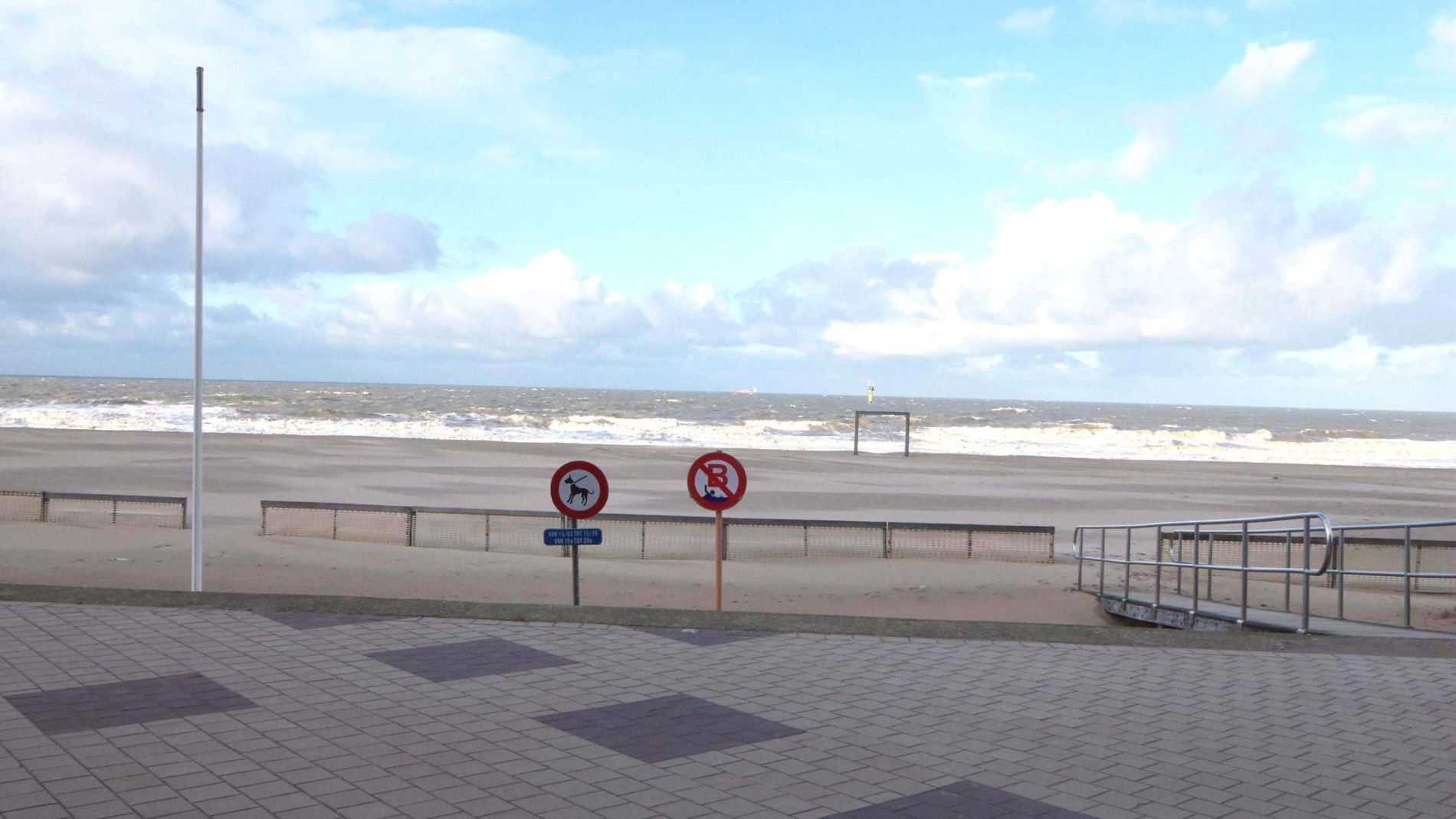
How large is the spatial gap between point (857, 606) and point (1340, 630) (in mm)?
5143

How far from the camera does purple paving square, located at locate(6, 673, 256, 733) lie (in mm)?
5684

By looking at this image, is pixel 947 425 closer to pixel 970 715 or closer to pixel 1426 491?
pixel 1426 491

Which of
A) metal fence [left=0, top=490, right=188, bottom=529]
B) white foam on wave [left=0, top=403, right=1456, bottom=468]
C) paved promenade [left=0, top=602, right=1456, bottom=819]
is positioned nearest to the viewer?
paved promenade [left=0, top=602, right=1456, bottom=819]

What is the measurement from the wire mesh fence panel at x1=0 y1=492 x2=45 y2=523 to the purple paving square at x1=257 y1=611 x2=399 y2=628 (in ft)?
38.5

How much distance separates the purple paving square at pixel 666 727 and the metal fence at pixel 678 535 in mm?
10070

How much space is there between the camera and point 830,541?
56.0ft

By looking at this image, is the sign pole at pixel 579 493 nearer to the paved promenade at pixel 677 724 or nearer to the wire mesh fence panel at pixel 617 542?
the paved promenade at pixel 677 724

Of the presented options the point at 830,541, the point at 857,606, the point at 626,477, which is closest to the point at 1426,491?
the point at 626,477

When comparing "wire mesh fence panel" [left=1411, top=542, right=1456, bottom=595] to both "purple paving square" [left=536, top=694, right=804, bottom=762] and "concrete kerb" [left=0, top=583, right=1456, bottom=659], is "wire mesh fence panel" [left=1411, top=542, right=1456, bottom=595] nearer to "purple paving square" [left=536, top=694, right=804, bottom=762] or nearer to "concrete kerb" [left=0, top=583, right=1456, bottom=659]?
"concrete kerb" [left=0, top=583, right=1456, bottom=659]

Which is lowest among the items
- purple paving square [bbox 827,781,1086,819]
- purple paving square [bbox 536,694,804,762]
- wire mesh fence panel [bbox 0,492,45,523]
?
wire mesh fence panel [bbox 0,492,45,523]

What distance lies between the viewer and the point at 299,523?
1770cm

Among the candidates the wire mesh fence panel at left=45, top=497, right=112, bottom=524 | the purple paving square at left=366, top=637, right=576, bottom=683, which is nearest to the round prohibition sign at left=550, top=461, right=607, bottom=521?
the purple paving square at left=366, top=637, right=576, bottom=683

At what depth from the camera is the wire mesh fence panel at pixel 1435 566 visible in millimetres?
14977

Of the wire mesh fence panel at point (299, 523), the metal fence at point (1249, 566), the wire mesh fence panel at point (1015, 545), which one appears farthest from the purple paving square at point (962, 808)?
the wire mesh fence panel at point (299, 523)
